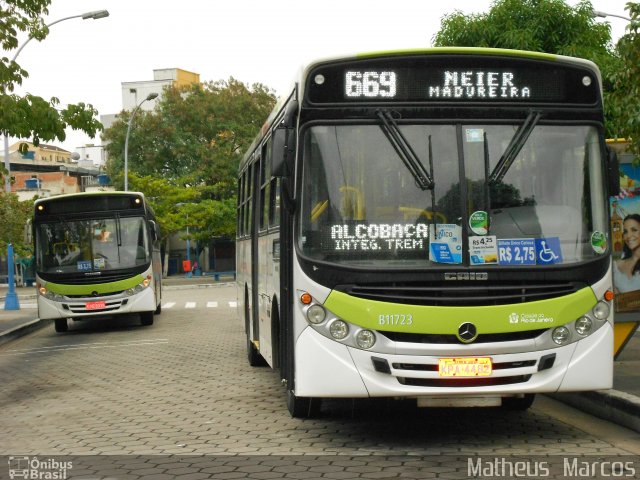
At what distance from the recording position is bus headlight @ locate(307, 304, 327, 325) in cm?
779

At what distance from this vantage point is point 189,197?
56.9 meters

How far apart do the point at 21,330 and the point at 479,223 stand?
17.6 meters

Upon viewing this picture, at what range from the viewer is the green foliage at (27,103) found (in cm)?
1895

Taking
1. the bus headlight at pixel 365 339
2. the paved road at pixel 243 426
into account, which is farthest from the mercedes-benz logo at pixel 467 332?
the paved road at pixel 243 426

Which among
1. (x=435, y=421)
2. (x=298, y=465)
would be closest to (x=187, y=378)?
(x=435, y=421)

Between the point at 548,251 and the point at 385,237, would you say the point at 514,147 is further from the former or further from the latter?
the point at 385,237

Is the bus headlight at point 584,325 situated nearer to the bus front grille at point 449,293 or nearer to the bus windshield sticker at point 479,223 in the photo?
the bus front grille at point 449,293

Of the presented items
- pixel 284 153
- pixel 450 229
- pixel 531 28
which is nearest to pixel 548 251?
pixel 450 229

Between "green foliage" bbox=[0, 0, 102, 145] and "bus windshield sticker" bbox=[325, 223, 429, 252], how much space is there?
12.5 m

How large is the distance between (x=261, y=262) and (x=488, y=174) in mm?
3971

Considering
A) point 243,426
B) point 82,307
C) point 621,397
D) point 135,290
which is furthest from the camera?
point 135,290

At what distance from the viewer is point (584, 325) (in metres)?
7.94

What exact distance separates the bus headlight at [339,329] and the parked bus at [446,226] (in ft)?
0.04

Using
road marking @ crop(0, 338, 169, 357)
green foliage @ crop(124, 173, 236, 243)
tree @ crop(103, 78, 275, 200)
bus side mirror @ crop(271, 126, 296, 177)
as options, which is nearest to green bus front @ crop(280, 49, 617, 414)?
bus side mirror @ crop(271, 126, 296, 177)
